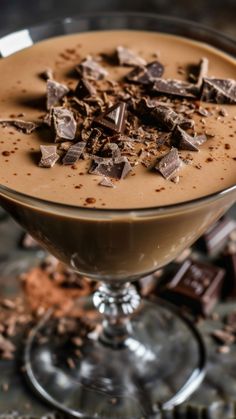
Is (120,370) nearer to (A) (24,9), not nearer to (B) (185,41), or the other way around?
(B) (185,41)

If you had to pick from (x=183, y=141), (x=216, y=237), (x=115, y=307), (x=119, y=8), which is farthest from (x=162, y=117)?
(x=119, y=8)

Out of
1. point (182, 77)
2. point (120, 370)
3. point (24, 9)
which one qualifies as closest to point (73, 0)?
point (24, 9)

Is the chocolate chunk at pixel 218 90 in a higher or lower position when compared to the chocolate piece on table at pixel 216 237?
higher

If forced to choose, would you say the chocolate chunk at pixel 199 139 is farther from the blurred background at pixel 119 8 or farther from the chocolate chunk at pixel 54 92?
the blurred background at pixel 119 8

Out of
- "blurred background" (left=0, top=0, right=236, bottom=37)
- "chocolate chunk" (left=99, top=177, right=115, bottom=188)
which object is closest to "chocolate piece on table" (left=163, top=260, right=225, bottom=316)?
"chocolate chunk" (left=99, top=177, right=115, bottom=188)

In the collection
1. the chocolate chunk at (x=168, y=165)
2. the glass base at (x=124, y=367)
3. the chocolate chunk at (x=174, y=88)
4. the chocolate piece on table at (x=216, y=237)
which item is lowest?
the glass base at (x=124, y=367)

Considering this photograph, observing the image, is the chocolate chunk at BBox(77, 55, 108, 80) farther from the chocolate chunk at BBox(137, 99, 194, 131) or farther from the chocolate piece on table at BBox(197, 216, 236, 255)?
the chocolate piece on table at BBox(197, 216, 236, 255)

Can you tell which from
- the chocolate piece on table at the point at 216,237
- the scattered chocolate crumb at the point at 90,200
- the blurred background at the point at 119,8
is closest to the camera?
the scattered chocolate crumb at the point at 90,200

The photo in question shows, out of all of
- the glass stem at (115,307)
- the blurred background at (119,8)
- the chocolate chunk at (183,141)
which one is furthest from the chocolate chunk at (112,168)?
the blurred background at (119,8)
